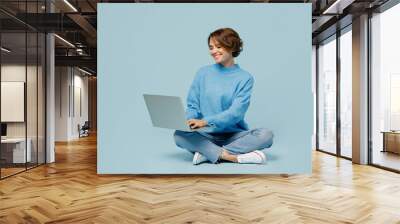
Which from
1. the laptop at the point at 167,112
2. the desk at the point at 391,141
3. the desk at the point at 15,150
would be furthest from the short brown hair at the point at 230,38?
the desk at the point at 391,141

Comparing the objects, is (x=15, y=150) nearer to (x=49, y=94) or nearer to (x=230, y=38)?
(x=49, y=94)

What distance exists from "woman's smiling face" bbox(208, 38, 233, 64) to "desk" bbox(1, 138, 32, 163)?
3887 millimetres

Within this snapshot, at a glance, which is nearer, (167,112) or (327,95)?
(167,112)

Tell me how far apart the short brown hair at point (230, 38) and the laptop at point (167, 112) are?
0.96 meters

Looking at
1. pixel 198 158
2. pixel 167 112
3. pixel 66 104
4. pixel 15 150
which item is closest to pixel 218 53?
pixel 167 112

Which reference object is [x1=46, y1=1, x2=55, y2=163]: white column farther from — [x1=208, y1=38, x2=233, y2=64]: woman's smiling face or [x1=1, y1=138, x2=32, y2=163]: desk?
[x1=208, y1=38, x2=233, y2=64]: woman's smiling face

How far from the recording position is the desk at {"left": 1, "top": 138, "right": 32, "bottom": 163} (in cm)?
659

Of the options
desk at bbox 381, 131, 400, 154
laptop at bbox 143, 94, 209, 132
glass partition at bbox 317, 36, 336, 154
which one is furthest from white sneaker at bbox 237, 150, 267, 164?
glass partition at bbox 317, 36, 336, 154

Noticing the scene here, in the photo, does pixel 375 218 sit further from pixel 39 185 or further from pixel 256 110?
pixel 39 185

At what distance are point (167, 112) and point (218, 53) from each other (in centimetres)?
98

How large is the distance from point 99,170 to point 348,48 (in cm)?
652

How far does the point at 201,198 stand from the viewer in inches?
194

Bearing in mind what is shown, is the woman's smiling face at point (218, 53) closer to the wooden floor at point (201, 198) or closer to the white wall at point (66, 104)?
the wooden floor at point (201, 198)

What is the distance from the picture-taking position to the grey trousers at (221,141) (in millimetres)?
4914
